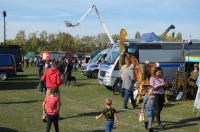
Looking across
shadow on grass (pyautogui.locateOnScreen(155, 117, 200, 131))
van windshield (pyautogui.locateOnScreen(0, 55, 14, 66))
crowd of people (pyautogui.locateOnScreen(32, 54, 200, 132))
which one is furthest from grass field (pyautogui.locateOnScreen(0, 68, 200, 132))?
van windshield (pyautogui.locateOnScreen(0, 55, 14, 66))

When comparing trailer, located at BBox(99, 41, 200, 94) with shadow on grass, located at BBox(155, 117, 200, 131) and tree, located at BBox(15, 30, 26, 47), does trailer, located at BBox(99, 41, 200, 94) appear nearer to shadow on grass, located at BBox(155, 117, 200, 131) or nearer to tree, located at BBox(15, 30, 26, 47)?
shadow on grass, located at BBox(155, 117, 200, 131)

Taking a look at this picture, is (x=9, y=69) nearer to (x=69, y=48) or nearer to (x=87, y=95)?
(x=87, y=95)

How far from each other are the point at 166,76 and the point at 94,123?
959cm

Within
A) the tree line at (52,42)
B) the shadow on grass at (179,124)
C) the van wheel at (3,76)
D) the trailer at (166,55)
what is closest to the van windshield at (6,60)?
the van wheel at (3,76)

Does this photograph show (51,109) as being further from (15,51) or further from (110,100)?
(15,51)

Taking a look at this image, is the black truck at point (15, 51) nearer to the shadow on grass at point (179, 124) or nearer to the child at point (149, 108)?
the shadow on grass at point (179, 124)

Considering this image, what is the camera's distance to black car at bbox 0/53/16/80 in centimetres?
3272

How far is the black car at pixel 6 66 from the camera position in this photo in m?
32.7

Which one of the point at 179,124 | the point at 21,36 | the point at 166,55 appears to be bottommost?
the point at 179,124

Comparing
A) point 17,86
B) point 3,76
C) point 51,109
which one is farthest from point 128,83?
point 3,76

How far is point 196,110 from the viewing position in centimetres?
1766

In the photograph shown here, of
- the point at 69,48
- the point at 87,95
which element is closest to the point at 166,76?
the point at 87,95

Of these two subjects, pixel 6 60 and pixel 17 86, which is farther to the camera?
pixel 6 60

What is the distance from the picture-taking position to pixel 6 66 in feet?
108
